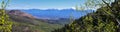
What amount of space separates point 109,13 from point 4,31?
15959 mm

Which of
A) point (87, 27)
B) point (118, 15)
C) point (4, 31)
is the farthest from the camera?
point (87, 27)

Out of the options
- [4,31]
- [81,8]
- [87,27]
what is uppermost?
[4,31]

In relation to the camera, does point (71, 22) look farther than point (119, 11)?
Yes

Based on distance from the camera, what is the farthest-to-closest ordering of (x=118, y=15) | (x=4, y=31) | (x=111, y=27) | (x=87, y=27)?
1. (x=87, y=27)
2. (x=111, y=27)
3. (x=118, y=15)
4. (x=4, y=31)

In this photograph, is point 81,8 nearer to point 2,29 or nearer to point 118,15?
point 118,15

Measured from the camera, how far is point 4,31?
2556cm

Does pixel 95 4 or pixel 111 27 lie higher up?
pixel 95 4

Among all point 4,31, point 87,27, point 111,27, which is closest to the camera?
point 4,31

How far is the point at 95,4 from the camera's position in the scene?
38.3 meters

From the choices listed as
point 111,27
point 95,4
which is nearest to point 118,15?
point 95,4

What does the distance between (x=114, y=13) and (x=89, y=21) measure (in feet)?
52.3

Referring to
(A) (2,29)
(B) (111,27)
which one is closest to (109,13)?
(B) (111,27)

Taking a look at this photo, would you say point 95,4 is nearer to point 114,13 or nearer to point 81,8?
point 114,13

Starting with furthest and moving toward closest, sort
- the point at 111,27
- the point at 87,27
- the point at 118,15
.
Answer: the point at 87,27 < the point at 111,27 < the point at 118,15
